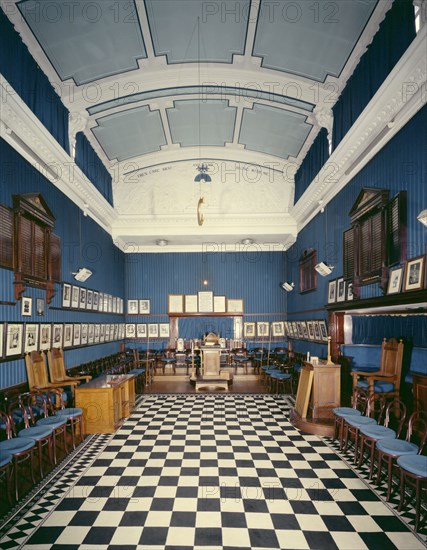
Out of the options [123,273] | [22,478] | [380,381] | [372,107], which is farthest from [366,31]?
[123,273]

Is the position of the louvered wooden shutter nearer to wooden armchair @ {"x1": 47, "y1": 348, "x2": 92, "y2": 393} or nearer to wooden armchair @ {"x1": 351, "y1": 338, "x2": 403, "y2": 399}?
wooden armchair @ {"x1": 47, "y1": 348, "x2": 92, "y2": 393}

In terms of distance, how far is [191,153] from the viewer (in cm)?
1256

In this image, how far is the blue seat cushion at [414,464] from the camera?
373 cm

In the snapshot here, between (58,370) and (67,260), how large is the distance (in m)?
2.74

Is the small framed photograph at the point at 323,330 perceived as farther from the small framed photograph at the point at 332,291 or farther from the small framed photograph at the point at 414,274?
the small framed photograph at the point at 414,274

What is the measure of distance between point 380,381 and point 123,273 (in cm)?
1139

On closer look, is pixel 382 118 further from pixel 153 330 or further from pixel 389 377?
pixel 153 330

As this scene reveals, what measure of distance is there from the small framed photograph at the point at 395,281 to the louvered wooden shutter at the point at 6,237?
6284mm

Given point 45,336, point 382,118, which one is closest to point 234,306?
point 45,336

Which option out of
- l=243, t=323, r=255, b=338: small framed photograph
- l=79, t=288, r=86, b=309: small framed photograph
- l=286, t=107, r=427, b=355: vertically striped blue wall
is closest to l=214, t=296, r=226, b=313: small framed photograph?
l=243, t=323, r=255, b=338: small framed photograph

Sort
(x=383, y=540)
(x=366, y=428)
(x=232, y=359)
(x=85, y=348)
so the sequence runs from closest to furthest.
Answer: (x=383, y=540)
(x=366, y=428)
(x=85, y=348)
(x=232, y=359)

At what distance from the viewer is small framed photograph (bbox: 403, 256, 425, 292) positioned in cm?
514

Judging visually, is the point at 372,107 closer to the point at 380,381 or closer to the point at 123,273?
the point at 380,381

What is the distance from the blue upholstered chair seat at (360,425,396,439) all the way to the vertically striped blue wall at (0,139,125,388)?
5.48 meters
